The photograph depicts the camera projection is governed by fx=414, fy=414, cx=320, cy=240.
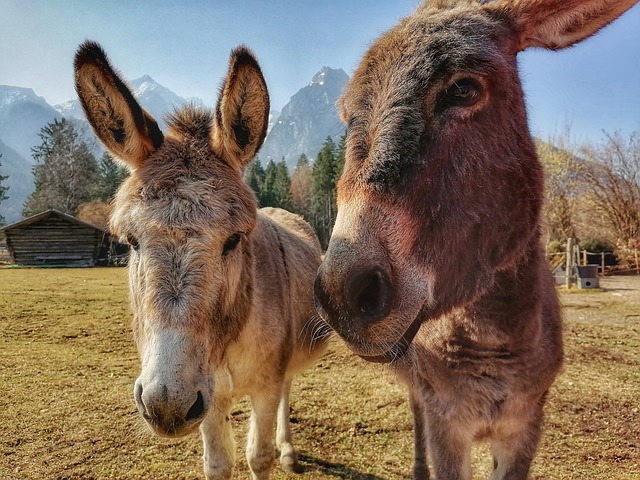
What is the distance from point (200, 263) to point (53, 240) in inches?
1605

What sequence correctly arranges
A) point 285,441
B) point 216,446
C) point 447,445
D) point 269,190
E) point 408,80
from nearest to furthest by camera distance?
point 408,80 → point 447,445 → point 216,446 → point 285,441 → point 269,190

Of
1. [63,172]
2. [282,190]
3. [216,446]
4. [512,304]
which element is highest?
[63,172]

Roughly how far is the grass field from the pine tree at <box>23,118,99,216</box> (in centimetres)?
5008

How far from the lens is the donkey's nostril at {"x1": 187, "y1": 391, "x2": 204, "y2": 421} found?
2.27m

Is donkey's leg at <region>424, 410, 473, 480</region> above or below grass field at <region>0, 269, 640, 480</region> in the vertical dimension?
above

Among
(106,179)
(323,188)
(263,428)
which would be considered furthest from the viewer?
(323,188)

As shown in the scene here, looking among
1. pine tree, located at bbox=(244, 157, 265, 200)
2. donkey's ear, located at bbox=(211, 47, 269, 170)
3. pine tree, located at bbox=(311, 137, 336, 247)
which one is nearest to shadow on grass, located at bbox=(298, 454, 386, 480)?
pine tree, located at bbox=(244, 157, 265, 200)

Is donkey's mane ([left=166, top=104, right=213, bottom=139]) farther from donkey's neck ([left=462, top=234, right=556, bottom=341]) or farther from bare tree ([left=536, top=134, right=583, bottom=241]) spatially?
bare tree ([left=536, top=134, right=583, bottom=241])

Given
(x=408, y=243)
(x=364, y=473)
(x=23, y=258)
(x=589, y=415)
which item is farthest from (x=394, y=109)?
(x=23, y=258)

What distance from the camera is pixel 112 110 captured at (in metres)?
2.99

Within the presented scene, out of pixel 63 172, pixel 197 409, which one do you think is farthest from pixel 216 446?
pixel 63 172

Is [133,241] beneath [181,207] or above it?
beneath

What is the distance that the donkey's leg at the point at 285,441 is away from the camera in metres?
4.60

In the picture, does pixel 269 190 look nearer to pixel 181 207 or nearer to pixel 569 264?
pixel 569 264
